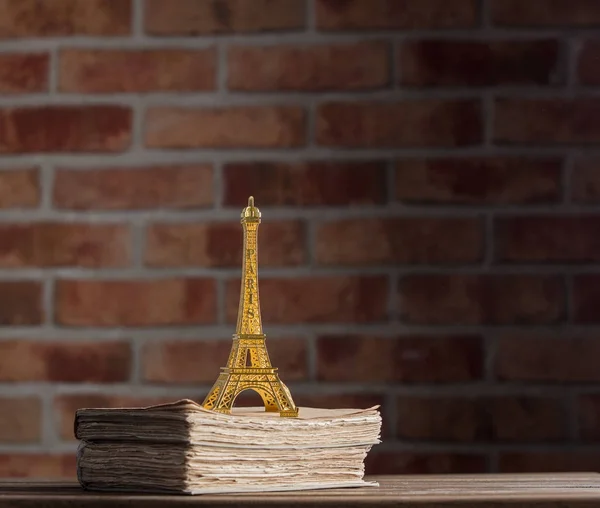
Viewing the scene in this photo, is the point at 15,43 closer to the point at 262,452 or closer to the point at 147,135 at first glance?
the point at 147,135

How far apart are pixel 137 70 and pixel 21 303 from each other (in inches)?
14.3

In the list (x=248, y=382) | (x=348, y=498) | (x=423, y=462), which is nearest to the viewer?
(x=348, y=498)

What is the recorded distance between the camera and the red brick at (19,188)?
1.35m

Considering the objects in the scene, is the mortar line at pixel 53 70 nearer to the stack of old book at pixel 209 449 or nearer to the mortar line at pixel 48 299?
the mortar line at pixel 48 299

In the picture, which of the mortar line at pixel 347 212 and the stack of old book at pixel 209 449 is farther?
the mortar line at pixel 347 212

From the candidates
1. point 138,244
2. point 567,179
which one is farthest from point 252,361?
point 567,179

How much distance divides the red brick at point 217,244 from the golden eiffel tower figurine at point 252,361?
0.76ft

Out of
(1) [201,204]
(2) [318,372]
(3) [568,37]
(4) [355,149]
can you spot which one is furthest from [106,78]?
(3) [568,37]

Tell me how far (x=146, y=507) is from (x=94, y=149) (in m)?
0.63

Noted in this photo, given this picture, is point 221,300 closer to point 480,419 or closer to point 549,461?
point 480,419

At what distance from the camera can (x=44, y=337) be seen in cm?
133

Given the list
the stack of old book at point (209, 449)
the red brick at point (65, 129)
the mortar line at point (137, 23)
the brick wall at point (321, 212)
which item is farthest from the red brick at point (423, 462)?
the mortar line at point (137, 23)

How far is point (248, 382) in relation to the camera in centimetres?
106

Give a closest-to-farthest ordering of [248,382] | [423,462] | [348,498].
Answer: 1. [348,498]
2. [248,382]
3. [423,462]
